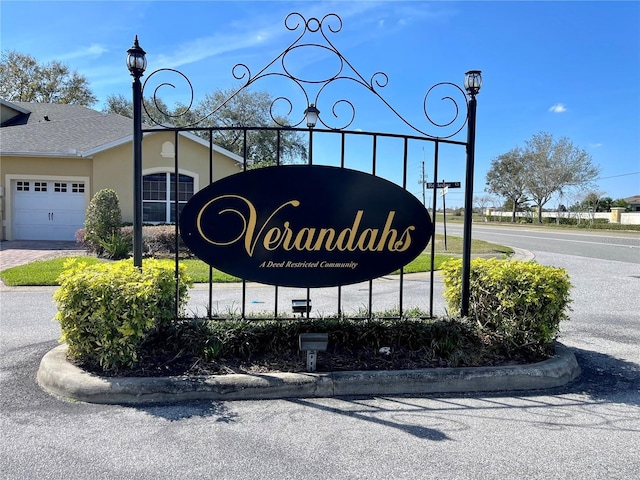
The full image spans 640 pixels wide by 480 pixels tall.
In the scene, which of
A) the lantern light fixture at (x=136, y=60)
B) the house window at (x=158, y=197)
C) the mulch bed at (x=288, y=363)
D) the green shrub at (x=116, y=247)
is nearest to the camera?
the mulch bed at (x=288, y=363)

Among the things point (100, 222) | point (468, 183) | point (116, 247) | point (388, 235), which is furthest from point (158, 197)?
point (468, 183)

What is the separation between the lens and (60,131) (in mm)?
18438

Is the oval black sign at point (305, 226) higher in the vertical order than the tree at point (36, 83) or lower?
lower

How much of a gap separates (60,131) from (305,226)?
719 inches

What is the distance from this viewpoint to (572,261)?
46.2 ft

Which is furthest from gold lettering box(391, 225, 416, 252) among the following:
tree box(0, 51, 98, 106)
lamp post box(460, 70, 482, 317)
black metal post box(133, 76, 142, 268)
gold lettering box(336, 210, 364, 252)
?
tree box(0, 51, 98, 106)

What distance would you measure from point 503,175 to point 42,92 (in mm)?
55223

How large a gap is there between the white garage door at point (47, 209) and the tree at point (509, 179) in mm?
54200

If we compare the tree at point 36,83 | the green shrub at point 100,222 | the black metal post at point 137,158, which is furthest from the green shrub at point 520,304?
the tree at point 36,83

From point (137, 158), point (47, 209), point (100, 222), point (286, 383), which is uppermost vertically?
point (137, 158)

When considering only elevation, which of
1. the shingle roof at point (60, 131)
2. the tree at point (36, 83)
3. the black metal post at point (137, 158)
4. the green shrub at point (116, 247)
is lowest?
the green shrub at point (116, 247)

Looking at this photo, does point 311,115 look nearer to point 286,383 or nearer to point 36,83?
point 286,383

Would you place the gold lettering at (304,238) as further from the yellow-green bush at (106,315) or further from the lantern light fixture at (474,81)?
the lantern light fixture at (474,81)

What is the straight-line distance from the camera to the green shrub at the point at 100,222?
1267 centimetres
